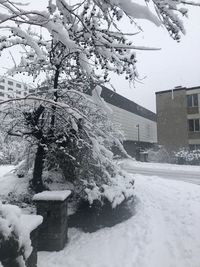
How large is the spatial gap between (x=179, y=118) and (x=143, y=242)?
2930 centimetres

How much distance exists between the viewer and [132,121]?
154ft

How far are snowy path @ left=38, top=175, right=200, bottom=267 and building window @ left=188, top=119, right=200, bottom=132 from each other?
25.5 meters

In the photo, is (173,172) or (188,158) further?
(188,158)

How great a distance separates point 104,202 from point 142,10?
4.79 meters

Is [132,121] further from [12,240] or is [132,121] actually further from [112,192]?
[12,240]

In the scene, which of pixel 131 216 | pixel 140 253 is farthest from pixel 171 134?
pixel 140 253

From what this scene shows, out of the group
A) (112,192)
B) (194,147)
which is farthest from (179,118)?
(112,192)

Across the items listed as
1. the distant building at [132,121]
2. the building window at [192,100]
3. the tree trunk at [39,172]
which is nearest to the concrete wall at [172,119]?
the building window at [192,100]

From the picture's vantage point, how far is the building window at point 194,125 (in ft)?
108

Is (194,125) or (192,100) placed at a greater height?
(192,100)

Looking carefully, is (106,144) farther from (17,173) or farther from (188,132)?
(188,132)

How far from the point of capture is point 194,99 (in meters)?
33.1

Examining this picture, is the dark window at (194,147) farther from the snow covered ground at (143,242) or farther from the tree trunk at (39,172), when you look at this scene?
the tree trunk at (39,172)

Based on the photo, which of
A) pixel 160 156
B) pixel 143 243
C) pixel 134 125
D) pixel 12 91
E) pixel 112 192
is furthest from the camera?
pixel 134 125
